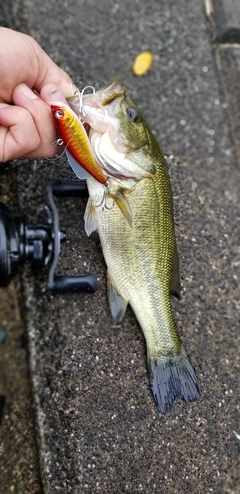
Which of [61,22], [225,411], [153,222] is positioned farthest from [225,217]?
[61,22]

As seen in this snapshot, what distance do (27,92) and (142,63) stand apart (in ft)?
4.54

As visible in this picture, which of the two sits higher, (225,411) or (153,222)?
(153,222)

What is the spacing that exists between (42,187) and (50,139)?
1.61ft

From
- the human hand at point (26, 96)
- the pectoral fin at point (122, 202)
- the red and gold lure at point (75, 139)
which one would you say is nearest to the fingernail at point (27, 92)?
the human hand at point (26, 96)

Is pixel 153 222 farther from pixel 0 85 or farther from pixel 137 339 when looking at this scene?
A: pixel 0 85

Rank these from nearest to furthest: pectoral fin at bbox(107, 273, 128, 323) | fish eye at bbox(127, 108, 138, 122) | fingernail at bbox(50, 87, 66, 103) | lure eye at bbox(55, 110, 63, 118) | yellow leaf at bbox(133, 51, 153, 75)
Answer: lure eye at bbox(55, 110, 63, 118) < fingernail at bbox(50, 87, 66, 103) < fish eye at bbox(127, 108, 138, 122) < pectoral fin at bbox(107, 273, 128, 323) < yellow leaf at bbox(133, 51, 153, 75)

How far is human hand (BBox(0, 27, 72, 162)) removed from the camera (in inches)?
72.9

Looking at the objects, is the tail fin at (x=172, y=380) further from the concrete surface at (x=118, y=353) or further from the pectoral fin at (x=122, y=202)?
the pectoral fin at (x=122, y=202)

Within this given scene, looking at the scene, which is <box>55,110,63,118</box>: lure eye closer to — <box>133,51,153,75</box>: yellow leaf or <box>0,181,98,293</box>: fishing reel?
<box>0,181,98,293</box>: fishing reel

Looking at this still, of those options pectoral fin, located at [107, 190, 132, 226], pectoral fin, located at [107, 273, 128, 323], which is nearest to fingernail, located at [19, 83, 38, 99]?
pectoral fin, located at [107, 190, 132, 226]

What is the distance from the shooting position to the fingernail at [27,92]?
1895mm

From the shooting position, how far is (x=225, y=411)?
217cm

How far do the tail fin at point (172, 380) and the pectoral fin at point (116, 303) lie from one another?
0.20 meters

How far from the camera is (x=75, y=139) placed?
1.74m
